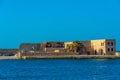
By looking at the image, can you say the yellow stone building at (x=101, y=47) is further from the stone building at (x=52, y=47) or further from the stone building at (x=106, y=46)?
the stone building at (x=52, y=47)

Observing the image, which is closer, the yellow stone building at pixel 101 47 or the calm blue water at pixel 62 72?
the calm blue water at pixel 62 72

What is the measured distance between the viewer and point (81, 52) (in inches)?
4557

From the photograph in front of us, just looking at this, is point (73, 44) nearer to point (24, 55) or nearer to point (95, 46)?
point (95, 46)

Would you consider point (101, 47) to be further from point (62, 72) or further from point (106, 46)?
point (62, 72)

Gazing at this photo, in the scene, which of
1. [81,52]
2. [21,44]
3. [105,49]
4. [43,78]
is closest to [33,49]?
[21,44]

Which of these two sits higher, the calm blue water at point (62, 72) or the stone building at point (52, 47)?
the stone building at point (52, 47)

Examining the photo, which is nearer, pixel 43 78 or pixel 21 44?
pixel 43 78

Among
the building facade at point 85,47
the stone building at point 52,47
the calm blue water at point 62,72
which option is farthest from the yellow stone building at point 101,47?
the calm blue water at point 62,72

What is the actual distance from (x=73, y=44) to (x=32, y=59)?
1246 cm

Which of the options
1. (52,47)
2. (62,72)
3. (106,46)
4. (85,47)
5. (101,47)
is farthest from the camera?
(52,47)

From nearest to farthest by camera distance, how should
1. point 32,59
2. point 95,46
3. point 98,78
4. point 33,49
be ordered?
1. point 98,78
2. point 32,59
3. point 95,46
4. point 33,49

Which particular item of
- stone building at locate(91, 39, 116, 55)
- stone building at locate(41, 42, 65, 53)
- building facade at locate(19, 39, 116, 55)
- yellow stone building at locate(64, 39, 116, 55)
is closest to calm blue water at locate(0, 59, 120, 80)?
stone building at locate(91, 39, 116, 55)

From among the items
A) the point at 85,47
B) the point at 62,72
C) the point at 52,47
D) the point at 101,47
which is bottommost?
the point at 62,72

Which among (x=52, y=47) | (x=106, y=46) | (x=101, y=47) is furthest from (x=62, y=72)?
(x=52, y=47)
